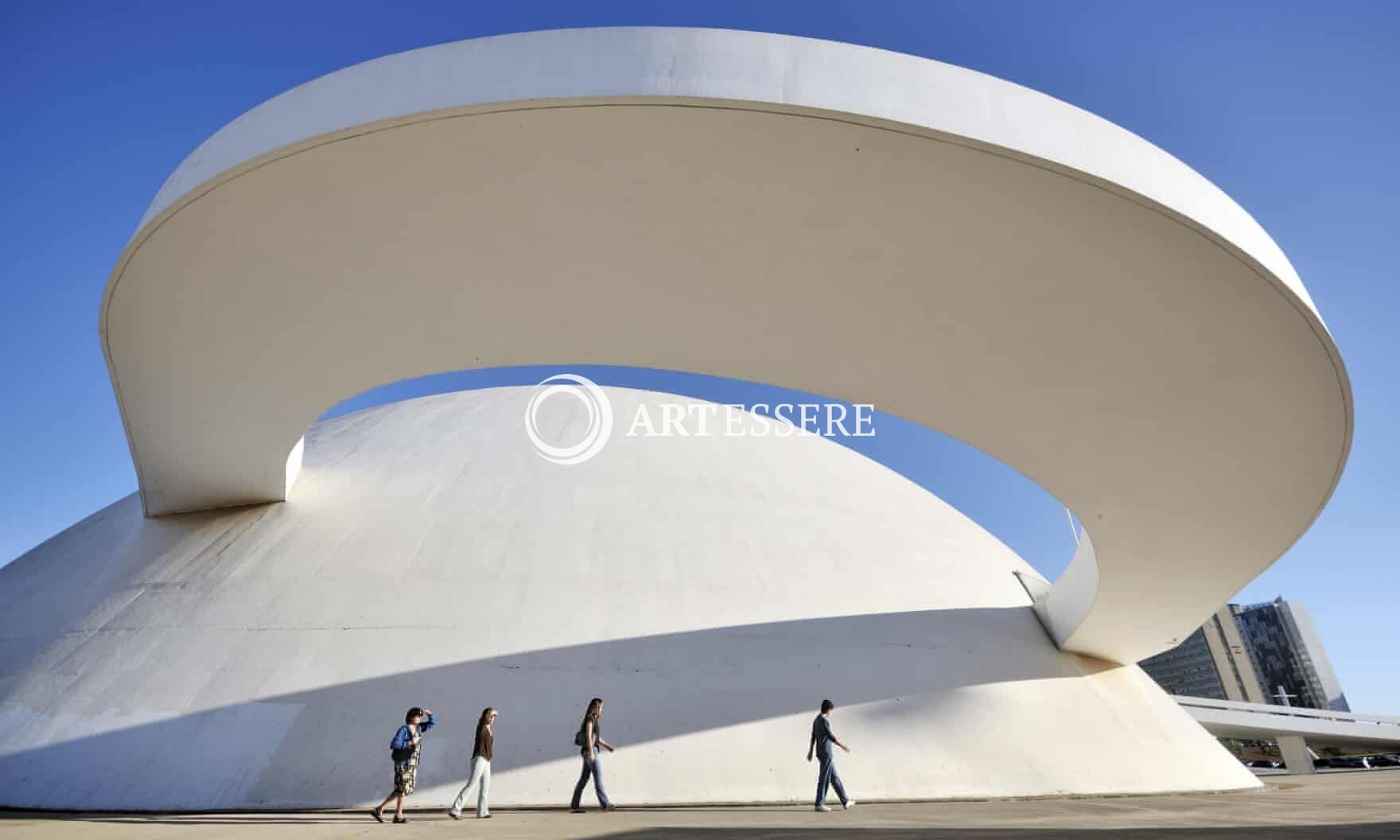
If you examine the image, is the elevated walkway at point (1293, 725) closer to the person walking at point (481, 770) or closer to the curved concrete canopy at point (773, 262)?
the curved concrete canopy at point (773, 262)

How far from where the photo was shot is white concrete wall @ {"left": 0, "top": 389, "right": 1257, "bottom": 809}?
876cm

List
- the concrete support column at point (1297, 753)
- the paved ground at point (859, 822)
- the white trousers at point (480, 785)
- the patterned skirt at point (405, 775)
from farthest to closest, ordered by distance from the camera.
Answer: the concrete support column at point (1297, 753), the white trousers at point (480, 785), the patterned skirt at point (405, 775), the paved ground at point (859, 822)

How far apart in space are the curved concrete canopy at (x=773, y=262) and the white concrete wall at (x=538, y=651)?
2.99 m

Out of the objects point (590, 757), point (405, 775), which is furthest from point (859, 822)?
point (405, 775)

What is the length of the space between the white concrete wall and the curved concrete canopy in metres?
2.99

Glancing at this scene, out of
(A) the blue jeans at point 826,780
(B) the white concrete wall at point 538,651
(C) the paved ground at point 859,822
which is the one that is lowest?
(C) the paved ground at point 859,822

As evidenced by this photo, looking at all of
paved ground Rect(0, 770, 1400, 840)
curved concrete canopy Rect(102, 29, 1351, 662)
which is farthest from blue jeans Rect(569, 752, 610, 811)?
curved concrete canopy Rect(102, 29, 1351, 662)

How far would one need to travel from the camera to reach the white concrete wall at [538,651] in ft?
28.7

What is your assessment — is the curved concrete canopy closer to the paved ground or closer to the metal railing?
the paved ground

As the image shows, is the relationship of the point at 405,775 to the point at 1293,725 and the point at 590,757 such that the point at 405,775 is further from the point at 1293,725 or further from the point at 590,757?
the point at 1293,725

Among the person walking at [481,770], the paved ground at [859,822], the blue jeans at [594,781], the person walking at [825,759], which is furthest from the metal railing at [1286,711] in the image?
the person walking at [481,770]

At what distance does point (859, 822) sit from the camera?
6.06m

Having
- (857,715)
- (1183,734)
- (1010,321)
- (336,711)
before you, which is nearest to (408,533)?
(336,711)

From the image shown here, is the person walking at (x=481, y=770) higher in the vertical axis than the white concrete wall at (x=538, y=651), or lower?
lower
